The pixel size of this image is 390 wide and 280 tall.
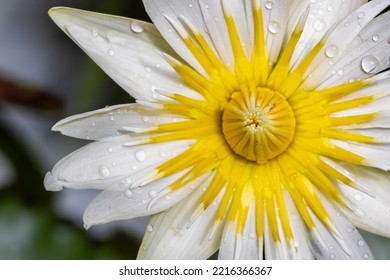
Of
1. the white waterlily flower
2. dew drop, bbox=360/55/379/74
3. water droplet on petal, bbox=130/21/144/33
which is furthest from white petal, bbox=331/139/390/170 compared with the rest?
water droplet on petal, bbox=130/21/144/33

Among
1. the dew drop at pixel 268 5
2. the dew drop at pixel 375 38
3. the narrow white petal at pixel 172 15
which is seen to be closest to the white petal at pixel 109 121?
the narrow white petal at pixel 172 15

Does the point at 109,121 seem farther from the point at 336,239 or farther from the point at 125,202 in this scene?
the point at 336,239

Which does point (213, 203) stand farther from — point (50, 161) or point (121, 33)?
point (50, 161)

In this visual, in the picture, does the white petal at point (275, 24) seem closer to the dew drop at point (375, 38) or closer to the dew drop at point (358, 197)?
the dew drop at point (375, 38)

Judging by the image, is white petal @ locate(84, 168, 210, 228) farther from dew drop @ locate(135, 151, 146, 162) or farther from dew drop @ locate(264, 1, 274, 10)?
dew drop @ locate(264, 1, 274, 10)
